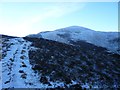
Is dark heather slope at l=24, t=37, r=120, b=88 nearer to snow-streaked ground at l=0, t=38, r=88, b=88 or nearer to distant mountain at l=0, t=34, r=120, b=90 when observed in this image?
distant mountain at l=0, t=34, r=120, b=90

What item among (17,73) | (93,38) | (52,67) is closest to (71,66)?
(52,67)

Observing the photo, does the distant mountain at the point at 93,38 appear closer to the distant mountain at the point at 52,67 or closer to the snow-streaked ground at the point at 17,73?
the distant mountain at the point at 52,67

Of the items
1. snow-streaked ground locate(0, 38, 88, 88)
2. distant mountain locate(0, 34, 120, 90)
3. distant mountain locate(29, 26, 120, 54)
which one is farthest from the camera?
distant mountain locate(29, 26, 120, 54)

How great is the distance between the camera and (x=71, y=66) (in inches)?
1287

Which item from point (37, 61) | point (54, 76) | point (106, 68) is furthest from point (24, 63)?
point (106, 68)

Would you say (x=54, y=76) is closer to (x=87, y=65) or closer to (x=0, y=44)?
(x=87, y=65)

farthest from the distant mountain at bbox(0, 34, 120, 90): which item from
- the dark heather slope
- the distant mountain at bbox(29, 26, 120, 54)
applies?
the distant mountain at bbox(29, 26, 120, 54)

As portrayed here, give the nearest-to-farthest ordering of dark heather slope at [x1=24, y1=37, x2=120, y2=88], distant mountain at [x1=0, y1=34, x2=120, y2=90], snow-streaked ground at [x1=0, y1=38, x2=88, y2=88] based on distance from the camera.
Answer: snow-streaked ground at [x1=0, y1=38, x2=88, y2=88], distant mountain at [x1=0, y1=34, x2=120, y2=90], dark heather slope at [x1=24, y1=37, x2=120, y2=88]

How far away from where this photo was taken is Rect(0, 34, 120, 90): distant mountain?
25.1 metres

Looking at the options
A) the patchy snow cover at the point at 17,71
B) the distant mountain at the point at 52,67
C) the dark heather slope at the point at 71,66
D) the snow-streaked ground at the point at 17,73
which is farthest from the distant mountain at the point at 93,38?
the snow-streaked ground at the point at 17,73

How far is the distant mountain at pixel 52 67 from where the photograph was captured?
25141mm

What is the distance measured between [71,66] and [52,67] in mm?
3738

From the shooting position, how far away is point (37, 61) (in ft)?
102

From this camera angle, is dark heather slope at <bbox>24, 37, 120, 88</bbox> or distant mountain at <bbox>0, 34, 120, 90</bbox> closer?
distant mountain at <bbox>0, 34, 120, 90</bbox>
